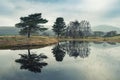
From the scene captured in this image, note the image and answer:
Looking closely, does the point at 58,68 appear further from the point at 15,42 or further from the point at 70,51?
the point at 15,42

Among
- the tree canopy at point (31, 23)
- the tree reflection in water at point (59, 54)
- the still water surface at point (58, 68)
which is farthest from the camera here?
the tree canopy at point (31, 23)

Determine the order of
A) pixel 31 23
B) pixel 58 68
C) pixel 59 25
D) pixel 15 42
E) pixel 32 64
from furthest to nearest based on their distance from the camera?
1. pixel 59 25
2. pixel 31 23
3. pixel 15 42
4. pixel 32 64
5. pixel 58 68

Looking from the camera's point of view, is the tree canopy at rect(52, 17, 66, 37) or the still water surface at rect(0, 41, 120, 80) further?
the tree canopy at rect(52, 17, 66, 37)

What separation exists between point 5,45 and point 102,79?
63725mm

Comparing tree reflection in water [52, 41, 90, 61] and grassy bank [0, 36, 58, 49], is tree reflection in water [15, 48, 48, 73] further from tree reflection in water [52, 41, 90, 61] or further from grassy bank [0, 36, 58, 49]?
grassy bank [0, 36, 58, 49]

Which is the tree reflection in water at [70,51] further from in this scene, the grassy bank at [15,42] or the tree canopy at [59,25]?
the tree canopy at [59,25]

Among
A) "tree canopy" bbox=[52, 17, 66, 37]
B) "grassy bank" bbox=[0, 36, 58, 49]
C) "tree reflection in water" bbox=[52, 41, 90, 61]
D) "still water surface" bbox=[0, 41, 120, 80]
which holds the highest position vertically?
"tree canopy" bbox=[52, 17, 66, 37]

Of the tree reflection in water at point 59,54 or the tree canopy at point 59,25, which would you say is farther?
the tree canopy at point 59,25

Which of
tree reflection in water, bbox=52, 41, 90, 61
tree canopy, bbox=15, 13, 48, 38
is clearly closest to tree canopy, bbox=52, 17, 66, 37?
tree canopy, bbox=15, 13, 48, 38

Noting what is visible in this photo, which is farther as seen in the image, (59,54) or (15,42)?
(15,42)

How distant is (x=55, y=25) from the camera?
159 metres

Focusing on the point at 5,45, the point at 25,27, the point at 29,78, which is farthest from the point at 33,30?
the point at 29,78

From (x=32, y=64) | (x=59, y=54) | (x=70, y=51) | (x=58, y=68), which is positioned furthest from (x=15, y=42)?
(x=58, y=68)

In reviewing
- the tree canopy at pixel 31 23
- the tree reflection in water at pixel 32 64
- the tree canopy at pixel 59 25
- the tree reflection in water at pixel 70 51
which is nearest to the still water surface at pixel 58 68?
the tree reflection in water at pixel 32 64
